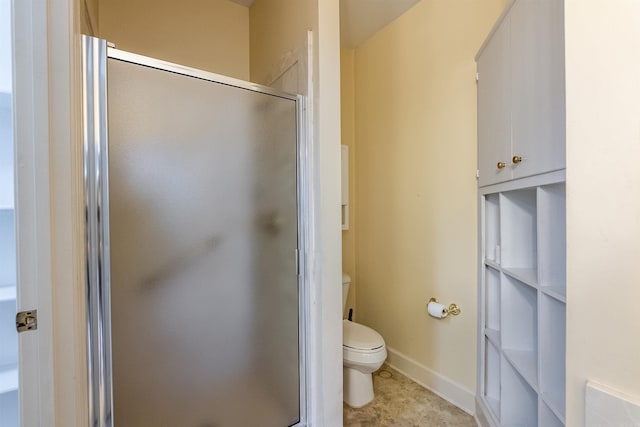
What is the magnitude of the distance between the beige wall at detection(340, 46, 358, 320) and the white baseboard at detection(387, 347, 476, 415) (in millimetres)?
534

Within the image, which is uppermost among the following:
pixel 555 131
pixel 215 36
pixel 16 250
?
pixel 215 36

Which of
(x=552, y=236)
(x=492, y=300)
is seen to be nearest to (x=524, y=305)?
(x=492, y=300)

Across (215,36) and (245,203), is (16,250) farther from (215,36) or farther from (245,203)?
(215,36)

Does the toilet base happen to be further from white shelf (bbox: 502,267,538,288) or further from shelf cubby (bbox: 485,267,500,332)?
white shelf (bbox: 502,267,538,288)

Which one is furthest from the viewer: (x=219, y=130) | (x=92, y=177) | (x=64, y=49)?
(x=219, y=130)

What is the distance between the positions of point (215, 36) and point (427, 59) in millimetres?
1606

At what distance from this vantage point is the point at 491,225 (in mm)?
1679

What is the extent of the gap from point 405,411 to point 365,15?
9.22 feet

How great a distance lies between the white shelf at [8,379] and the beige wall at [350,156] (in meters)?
2.14

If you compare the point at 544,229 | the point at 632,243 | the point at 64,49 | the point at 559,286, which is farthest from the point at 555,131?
the point at 64,49

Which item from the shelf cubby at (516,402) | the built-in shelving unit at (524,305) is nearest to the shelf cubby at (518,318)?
the built-in shelving unit at (524,305)

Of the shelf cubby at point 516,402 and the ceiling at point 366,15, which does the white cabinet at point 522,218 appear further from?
the ceiling at point 366,15

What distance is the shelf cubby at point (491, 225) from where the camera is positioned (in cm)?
165

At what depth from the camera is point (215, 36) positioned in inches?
87.0
